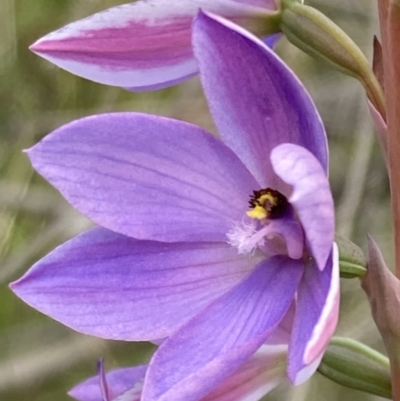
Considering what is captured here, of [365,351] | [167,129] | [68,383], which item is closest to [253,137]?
[167,129]

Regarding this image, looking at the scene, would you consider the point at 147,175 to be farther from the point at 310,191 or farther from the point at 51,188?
the point at 51,188

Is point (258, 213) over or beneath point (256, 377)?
over

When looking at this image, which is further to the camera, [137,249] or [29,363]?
[29,363]

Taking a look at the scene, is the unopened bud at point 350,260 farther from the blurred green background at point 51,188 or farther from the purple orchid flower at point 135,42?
the blurred green background at point 51,188

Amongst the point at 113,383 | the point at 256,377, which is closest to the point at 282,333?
the point at 256,377

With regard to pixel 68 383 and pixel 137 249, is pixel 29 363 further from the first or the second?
pixel 137 249

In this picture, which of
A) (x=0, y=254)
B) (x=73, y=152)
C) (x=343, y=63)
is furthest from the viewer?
(x=0, y=254)

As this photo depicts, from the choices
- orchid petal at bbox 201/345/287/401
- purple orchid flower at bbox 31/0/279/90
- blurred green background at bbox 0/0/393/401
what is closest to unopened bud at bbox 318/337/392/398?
orchid petal at bbox 201/345/287/401
